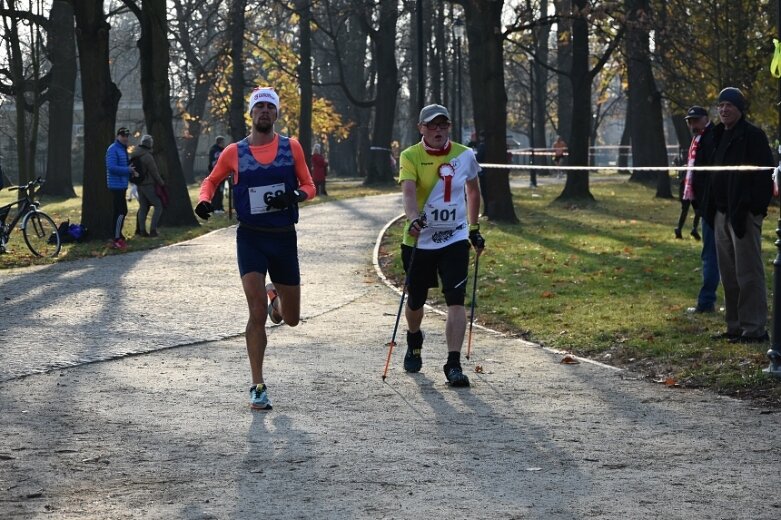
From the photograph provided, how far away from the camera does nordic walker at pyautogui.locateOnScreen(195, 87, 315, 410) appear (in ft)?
27.9


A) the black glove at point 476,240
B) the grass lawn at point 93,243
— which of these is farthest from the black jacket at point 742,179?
the grass lawn at point 93,243

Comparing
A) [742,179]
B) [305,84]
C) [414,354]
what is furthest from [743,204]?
[305,84]

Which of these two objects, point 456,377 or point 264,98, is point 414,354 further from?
point 264,98

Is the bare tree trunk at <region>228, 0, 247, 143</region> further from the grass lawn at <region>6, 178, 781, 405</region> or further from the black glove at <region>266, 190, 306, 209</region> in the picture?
the black glove at <region>266, 190, 306, 209</region>

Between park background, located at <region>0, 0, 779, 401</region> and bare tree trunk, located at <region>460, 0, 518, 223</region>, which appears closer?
park background, located at <region>0, 0, 779, 401</region>

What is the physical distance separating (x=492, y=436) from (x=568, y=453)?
0.60 m

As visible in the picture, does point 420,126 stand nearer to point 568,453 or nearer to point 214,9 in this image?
point 568,453

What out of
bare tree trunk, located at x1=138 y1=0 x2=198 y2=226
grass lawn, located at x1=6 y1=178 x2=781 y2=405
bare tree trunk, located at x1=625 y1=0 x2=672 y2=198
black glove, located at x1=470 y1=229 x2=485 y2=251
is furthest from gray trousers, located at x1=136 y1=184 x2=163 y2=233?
bare tree trunk, located at x1=625 y1=0 x2=672 y2=198

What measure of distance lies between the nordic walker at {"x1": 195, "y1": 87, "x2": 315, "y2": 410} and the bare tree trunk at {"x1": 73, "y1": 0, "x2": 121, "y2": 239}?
14.1 meters

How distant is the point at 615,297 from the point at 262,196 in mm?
6680

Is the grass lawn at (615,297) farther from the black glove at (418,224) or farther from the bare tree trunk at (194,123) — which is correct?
the bare tree trunk at (194,123)

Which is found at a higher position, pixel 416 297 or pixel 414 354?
pixel 416 297

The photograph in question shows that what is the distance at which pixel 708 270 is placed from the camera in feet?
41.0

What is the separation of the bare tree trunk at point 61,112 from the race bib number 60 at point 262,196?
109 ft
